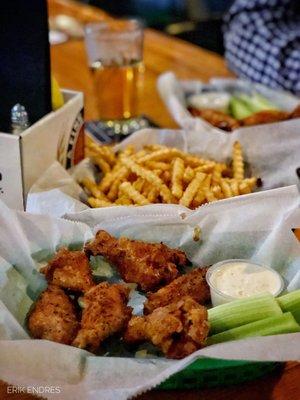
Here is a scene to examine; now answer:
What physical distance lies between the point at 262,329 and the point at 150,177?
684mm

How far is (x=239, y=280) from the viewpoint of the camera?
1.50 m

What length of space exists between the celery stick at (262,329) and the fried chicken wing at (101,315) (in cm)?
20

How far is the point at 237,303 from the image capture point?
1358 millimetres

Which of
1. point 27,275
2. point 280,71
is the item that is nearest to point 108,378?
point 27,275

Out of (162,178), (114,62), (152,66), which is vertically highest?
(114,62)

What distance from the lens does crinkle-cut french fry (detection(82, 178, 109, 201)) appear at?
1.84 metres

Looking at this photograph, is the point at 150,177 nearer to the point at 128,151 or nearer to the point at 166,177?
the point at 166,177

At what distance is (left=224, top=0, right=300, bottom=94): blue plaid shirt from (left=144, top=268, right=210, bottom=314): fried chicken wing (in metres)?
1.77

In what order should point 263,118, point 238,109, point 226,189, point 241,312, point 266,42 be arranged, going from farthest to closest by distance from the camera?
point 266,42
point 238,109
point 263,118
point 226,189
point 241,312

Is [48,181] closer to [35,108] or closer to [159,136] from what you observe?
[35,108]

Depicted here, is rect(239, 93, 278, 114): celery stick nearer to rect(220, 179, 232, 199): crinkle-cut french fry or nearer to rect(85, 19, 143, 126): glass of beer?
rect(85, 19, 143, 126): glass of beer

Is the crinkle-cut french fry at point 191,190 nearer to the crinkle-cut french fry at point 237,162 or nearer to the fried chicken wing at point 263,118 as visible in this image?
the crinkle-cut french fry at point 237,162

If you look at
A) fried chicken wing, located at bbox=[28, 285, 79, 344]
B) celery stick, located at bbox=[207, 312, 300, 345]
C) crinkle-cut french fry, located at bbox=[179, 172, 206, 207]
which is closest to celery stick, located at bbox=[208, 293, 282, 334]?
celery stick, located at bbox=[207, 312, 300, 345]

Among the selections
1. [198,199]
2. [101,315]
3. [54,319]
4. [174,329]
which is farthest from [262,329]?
[198,199]
